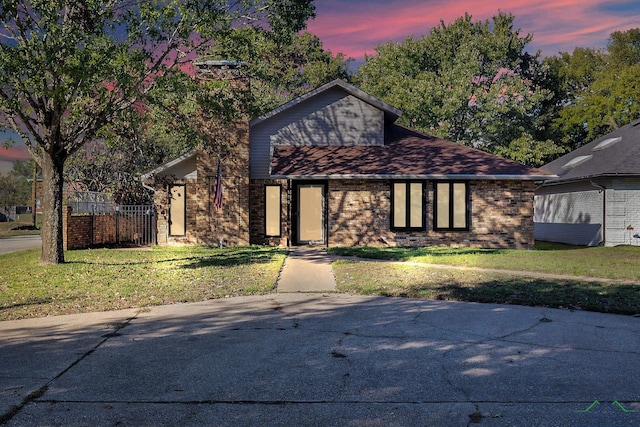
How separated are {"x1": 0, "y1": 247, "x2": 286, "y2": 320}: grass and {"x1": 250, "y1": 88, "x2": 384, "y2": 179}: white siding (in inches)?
249

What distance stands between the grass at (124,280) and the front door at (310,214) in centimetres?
359

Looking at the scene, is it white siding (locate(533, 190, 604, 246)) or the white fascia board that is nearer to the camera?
the white fascia board

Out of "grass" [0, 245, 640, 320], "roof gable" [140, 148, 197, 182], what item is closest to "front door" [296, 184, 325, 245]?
"grass" [0, 245, 640, 320]

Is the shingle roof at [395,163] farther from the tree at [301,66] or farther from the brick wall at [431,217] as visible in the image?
the tree at [301,66]

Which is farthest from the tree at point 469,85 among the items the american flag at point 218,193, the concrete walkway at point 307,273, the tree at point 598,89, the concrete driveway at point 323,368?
the concrete driveway at point 323,368

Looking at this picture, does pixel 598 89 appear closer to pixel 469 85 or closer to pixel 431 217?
pixel 469 85

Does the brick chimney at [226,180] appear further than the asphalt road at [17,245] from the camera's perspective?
Yes

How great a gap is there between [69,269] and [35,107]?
4.37m

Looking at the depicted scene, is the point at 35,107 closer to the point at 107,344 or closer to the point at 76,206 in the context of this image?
the point at 76,206

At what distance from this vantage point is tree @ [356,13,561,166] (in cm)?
3712

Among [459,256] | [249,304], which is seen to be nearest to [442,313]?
[249,304]

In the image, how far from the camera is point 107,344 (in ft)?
21.0

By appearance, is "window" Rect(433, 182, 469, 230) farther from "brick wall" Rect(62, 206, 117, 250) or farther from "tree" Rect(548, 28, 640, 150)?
"tree" Rect(548, 28, 640, 150)

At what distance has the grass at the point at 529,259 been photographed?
13.4 m
